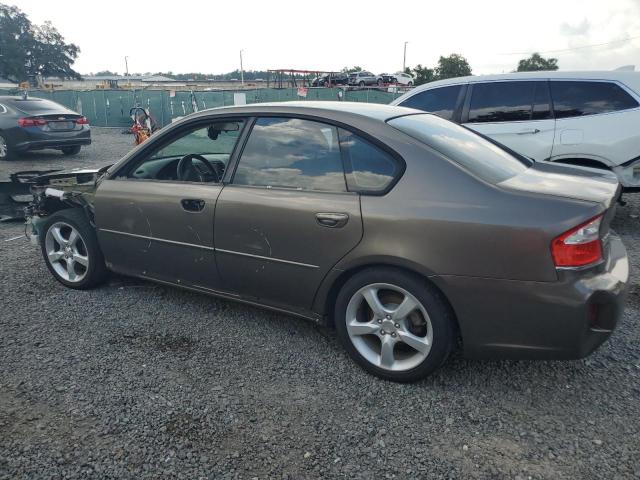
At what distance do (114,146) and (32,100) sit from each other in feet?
11.4

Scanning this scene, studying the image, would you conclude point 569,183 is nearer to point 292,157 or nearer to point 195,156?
point 292,157

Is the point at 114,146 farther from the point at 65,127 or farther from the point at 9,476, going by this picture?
the point at 9,476

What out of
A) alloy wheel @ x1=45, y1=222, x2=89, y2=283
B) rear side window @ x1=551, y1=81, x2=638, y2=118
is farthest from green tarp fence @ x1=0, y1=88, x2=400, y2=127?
alloy wheel @ x1=45, y1=222, x2=89, y2=283

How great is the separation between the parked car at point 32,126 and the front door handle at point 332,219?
1094cm

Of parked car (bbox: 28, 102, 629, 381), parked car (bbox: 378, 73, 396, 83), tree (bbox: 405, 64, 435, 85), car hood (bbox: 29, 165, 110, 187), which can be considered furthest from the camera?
tree (bbox: 405, 64, 435, 85)

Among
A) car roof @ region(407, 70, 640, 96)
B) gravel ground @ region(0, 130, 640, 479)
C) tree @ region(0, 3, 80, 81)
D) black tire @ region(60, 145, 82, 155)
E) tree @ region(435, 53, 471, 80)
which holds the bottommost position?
gravel ground @ region(0, 130, 640, 479)

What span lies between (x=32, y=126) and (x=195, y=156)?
376 inches

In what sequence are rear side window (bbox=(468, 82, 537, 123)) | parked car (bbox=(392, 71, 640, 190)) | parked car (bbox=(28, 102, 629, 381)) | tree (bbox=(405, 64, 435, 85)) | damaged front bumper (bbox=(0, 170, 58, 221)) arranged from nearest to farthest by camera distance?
parked car (bbox=(28, 102, 629, 381)) < parked car (bbox=(392, 71, 640, 190)) < rear side window (bbox=(468, 82, 537, 123)) < damaged front bumper (bbox=(0, 170, 58, 221)) < tree (bbox=(405, 64, 435, 85))

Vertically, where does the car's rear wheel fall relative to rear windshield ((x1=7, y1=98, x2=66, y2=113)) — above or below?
below

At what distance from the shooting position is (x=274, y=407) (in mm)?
2654

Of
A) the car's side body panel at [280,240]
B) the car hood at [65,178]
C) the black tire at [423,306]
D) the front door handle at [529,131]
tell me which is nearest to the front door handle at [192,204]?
the car's side body panel at [280,240]

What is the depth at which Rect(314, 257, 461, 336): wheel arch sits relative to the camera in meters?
2.62

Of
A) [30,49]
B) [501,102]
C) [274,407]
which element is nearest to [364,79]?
[501,102]

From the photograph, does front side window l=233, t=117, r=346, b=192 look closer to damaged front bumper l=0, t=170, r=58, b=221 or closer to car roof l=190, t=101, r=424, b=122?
car roof l=190, t=101, r=424, b=122
